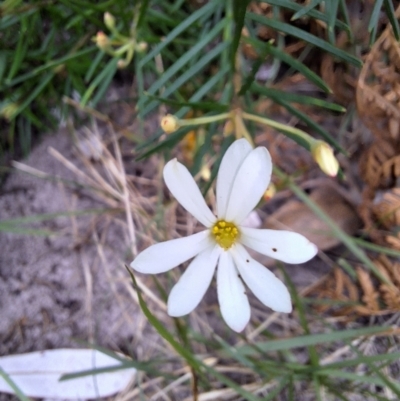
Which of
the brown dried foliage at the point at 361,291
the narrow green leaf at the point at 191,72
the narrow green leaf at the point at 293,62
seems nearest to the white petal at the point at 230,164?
the narrow green leaf at the point at 293,62

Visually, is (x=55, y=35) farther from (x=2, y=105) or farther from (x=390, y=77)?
(x=390, y=77)

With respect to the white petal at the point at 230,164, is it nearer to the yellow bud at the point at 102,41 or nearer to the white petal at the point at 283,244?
the white petal at the point at 283,244

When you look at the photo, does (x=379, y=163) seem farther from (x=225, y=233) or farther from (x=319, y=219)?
(x=225, y=233)

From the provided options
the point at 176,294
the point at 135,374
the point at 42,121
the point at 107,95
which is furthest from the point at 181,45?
the point at 135,374

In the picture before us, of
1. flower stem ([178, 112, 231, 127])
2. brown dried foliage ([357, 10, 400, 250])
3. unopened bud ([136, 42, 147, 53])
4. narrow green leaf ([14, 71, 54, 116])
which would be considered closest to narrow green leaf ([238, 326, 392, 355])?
brown dried foliage ([357, 10, 400, 250])

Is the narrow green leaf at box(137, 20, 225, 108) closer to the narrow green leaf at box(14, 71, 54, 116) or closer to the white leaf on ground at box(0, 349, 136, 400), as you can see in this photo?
the narrow green leaf at box(14, 71, 54, 116)

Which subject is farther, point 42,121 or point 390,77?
point 42,121
